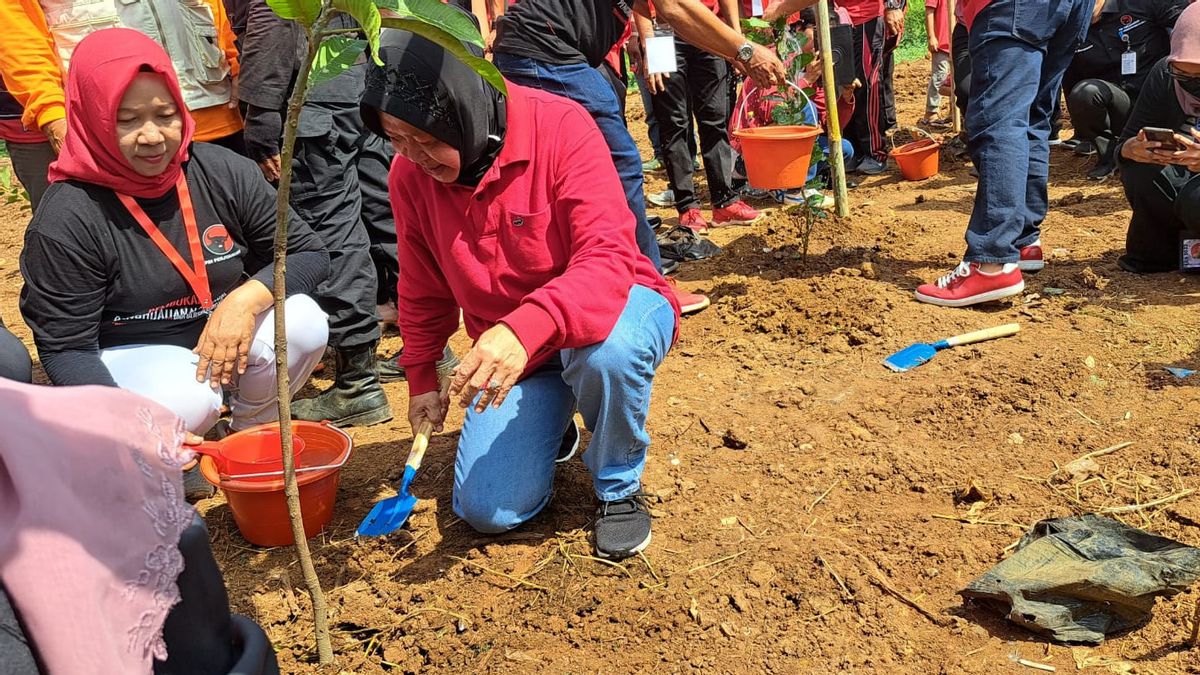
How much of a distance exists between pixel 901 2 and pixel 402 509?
231 inches

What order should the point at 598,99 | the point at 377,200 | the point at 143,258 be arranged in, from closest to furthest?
the point at 143,258, the point at 598,99, the point at 377,200

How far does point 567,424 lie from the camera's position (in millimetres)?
2859

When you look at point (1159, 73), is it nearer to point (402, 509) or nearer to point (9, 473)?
point (402, 509)

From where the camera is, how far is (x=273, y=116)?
349 cm

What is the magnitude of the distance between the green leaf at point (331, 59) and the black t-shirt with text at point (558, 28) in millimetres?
1761

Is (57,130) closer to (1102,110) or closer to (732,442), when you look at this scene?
(732,442)

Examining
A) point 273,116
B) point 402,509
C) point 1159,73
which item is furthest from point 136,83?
point 1159,73

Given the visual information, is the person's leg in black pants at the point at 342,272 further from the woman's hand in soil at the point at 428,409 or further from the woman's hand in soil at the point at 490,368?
the woman's hand in soil at the point at 490,368

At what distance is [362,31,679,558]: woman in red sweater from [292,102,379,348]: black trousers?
3.24 feet

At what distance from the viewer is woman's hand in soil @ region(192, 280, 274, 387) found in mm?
2654

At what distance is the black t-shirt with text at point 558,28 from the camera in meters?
3.38

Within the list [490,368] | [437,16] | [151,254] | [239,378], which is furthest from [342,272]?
[437,16]

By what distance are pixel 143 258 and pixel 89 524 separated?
1.81 metres

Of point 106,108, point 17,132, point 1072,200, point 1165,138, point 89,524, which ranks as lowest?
point 1072,200
